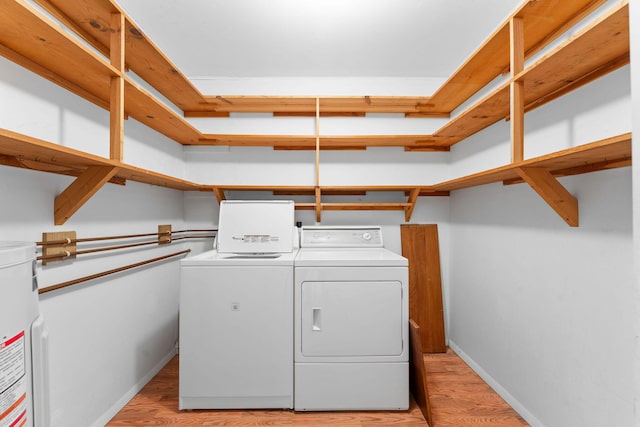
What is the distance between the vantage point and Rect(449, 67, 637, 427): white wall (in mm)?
1282

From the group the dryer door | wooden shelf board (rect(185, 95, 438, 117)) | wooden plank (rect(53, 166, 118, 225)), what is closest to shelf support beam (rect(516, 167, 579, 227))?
the dryer door

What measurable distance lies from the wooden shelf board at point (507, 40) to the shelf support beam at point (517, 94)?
64mm

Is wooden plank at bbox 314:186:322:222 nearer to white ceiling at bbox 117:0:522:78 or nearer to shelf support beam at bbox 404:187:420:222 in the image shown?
shelf support beam at bbox 404:187:420:222

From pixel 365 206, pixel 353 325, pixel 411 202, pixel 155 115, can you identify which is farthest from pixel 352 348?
pixel 155 115

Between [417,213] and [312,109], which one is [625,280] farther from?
[312,109]

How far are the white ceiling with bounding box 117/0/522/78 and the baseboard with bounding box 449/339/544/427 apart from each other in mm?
2339

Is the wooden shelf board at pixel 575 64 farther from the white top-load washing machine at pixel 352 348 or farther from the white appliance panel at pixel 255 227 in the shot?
the white appliance panel at pixel 255 227

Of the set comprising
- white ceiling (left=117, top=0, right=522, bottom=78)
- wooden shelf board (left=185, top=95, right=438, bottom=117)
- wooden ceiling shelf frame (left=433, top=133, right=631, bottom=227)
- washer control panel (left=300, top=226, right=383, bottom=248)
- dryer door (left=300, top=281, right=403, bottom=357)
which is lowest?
dryer door (left=300, top=281, right=403, bottom=357)

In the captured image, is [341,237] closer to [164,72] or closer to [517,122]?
[517,122]

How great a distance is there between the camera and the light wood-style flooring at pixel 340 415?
1.81 m

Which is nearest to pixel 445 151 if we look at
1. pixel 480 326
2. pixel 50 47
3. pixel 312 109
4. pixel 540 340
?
pixel 312 109

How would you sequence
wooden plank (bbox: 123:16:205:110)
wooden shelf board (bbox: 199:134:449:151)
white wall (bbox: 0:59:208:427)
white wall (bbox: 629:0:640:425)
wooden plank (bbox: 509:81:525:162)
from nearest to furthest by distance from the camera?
1. white wall (bbox: 629:0:640:425)
2. white wall (bbox: 0:59:208:427)
3. wooden plank (bbox: 509:81:525:162)
4. wooden plank (bbox: 123:16:205:110)
5. wooden shelf board (bbox: 199:134:449:151)

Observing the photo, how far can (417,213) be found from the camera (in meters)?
2.85

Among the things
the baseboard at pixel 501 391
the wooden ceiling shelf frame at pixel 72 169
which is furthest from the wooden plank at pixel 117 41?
the baseboard at pixel 501 391
